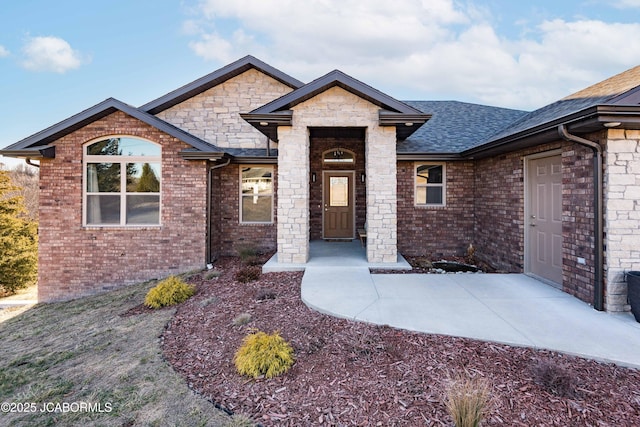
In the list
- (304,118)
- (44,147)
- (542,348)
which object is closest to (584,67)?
(304,118)

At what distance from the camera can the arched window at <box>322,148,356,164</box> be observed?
10875mm

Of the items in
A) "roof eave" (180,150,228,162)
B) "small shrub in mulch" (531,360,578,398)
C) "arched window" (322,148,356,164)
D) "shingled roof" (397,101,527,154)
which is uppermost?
"shingled roof" (397,101,527,154)

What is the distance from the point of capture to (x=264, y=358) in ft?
10.6

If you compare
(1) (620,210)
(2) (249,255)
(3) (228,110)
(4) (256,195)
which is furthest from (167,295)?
(1) (620,210)

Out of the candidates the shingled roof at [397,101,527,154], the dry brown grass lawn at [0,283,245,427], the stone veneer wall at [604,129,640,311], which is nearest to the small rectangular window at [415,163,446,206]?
the shingled roof at [397,101,527,154]

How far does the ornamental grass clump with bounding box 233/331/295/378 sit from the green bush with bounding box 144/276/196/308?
9.42ft

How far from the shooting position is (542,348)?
340cm

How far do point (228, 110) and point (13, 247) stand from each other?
8609mm

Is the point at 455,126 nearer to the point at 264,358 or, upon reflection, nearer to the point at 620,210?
the point at 620,210

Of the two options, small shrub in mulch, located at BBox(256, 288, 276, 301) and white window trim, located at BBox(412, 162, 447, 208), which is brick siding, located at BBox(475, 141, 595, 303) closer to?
white window trim, located at BBox(412, 162, 447, 208)

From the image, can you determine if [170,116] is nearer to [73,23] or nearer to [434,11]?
[73,23]

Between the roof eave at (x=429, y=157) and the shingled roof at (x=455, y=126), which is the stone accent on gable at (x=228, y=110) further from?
the shingled roof at (x=455, y=126)

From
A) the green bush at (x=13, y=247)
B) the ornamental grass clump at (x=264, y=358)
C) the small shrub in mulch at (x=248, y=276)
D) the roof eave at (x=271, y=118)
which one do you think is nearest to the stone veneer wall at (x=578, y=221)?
the ornamental grass clump at (x=264, y=358)

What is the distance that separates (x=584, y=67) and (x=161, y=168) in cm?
2391
